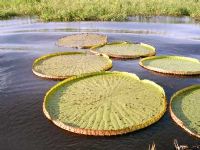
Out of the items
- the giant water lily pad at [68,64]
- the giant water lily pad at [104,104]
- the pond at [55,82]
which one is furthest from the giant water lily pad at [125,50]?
the giant water lily pad at [104,104]

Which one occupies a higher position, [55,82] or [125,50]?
[125,50]

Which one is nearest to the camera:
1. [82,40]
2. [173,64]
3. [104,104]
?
[104,104]

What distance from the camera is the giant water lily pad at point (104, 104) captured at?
6.16 meters

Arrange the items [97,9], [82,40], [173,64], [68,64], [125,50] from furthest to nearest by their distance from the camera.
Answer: [97,9]
[82,40]
[125,50]
[68,64]
[173,64]

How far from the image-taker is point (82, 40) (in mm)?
12008

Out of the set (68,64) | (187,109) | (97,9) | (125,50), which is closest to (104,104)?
(187,109)

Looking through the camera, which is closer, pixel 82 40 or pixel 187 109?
pixel 187 109

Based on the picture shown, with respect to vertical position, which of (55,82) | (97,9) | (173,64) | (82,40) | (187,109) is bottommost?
(187,109)

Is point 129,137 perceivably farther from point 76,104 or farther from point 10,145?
point 10,145

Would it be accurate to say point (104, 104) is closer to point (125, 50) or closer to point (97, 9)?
point (125, 50)

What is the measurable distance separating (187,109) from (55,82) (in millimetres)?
3424

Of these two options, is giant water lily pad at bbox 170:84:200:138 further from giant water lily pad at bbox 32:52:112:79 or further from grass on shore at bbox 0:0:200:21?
grass on shore at bbox 0:0:200:21

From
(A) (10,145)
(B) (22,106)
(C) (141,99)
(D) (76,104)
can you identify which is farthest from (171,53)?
(A) (10,145)

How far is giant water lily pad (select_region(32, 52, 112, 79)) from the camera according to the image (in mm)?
8786
